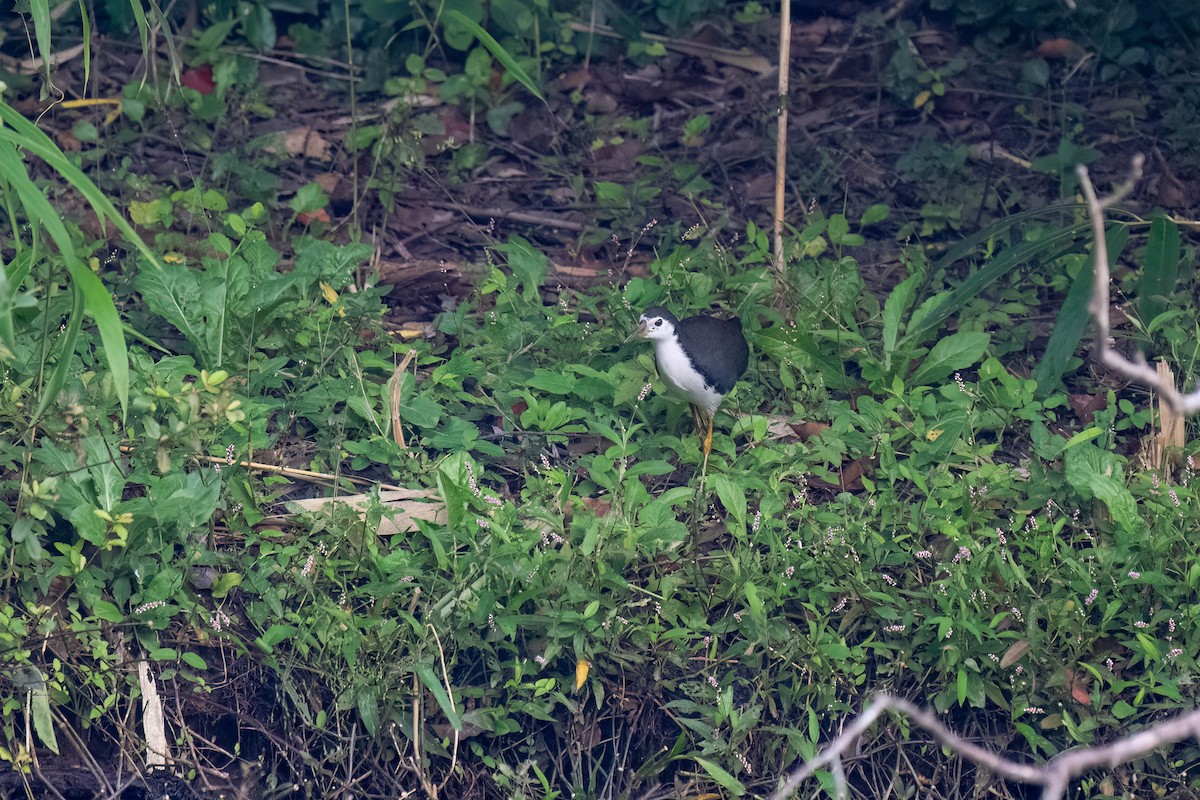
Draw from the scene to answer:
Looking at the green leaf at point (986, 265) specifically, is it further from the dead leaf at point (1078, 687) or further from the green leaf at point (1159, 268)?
the dead leaf at point (1078, 687)

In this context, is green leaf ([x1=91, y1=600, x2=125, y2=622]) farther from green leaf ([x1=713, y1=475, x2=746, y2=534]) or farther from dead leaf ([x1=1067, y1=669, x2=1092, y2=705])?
dead leaf ([x1=1067, y1=669, x2=1092, y2=705])

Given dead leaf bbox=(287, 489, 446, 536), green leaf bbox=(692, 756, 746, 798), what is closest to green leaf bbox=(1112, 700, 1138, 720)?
green leaf bbox=(692, 756, 746, 798)

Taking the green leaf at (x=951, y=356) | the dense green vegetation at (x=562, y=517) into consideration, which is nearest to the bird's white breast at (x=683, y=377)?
the dense green vegetation at (x=562, y=517)

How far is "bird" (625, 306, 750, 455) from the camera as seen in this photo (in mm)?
4027

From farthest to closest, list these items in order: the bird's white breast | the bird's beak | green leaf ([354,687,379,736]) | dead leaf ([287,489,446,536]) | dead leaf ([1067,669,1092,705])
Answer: the bird's beak
the bird's white breast
dead leaf ([287,489,446,536])
dead leaf ([1067,669,1092,705])
green leaf ([354,687,379,736])

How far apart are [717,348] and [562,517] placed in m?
0.81

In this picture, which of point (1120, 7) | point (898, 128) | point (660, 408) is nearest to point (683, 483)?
point (660, 408)

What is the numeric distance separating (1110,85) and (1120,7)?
36cm

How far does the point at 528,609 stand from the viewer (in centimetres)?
360

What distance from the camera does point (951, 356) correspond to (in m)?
4.40

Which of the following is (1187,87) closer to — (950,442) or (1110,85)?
(1110,85)

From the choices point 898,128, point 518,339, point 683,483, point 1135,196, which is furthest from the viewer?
point 898,128

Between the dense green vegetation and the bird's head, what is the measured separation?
206 mm

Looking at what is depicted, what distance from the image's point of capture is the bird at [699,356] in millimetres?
4027
